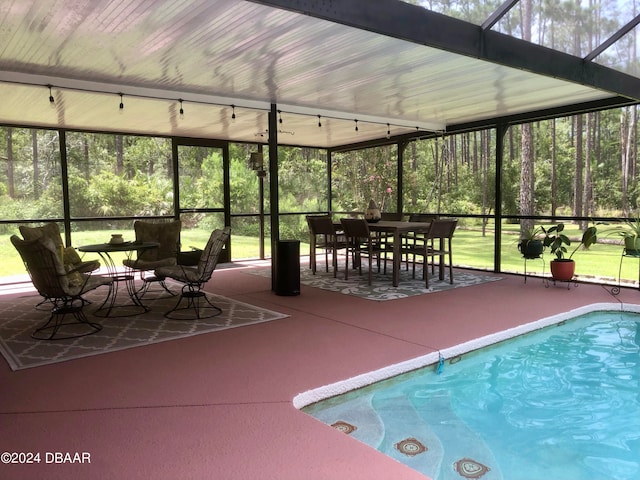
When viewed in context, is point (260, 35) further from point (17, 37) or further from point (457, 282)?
point (457, 282)

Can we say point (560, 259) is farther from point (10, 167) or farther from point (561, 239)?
point (10, 167)

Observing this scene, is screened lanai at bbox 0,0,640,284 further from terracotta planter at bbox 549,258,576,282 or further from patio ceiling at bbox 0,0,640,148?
terracotta planter at bbox 549,258,576,282

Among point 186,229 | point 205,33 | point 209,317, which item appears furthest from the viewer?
point 186,229

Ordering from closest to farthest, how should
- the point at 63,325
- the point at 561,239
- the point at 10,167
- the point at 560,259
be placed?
the point at 63,325, the point at 561,239, the point at 560,259, the point at 10,167

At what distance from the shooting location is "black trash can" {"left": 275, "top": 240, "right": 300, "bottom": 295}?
19.5ft

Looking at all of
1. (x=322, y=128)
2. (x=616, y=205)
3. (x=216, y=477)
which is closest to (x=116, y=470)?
(x=216, y=477)

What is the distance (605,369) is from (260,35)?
12.5 feet

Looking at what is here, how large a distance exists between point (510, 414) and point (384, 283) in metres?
3.73

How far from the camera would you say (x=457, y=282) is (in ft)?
22.4

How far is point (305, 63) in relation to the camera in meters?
4.59

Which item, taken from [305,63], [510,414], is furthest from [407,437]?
[305,63]

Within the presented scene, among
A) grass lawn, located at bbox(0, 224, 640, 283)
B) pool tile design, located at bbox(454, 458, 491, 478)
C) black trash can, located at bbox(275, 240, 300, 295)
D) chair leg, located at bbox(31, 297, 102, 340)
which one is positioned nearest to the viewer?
pool tile design, located at bbox(454, 458, 491, 478)

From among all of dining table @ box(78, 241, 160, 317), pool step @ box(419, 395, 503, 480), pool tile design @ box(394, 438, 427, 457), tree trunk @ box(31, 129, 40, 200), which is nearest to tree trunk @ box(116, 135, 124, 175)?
tree trunk @ box(31, 129, 40, 200)

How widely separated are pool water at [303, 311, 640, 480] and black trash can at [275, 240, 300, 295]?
2617 millimetres
